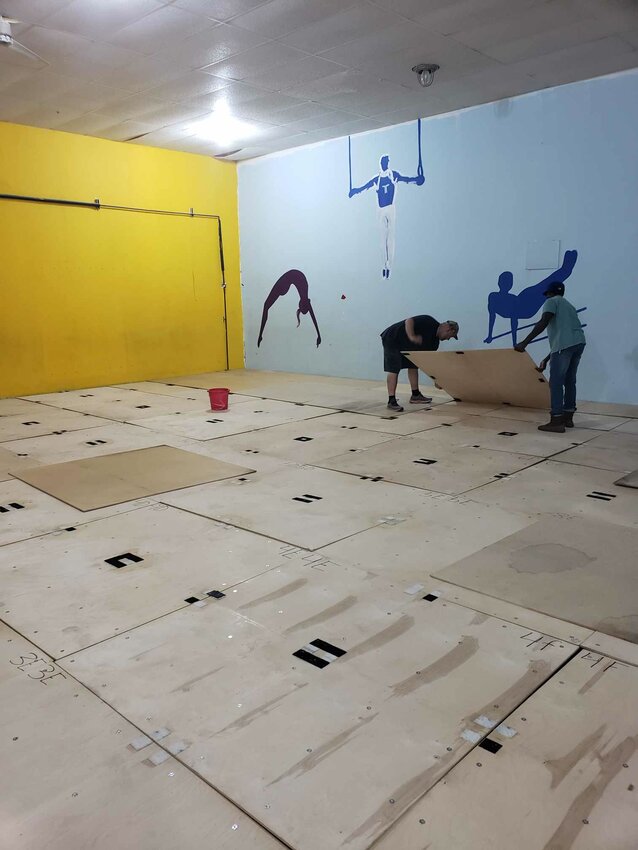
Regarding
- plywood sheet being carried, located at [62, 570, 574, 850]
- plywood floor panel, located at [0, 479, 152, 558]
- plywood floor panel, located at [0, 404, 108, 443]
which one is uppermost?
plywood floor panel, located at [0, 404, 108, 443]

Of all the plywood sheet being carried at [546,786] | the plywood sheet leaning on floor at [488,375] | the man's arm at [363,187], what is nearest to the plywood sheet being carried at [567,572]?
the plywood sheet being carried at [546,786]

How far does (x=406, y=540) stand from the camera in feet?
10.6

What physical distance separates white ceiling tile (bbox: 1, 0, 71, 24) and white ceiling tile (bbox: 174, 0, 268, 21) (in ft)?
2.52

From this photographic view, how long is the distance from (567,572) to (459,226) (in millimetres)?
5357

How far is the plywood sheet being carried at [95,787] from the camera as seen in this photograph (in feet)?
5.01

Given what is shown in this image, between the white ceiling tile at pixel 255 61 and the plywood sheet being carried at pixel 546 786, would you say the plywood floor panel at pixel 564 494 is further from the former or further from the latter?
the white ceiling tile at pixel 255 61

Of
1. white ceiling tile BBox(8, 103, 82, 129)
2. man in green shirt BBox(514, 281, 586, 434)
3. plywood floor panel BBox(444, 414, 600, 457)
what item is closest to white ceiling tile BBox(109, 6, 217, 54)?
white ceiling tile BBox(8, 103, 82, 129)

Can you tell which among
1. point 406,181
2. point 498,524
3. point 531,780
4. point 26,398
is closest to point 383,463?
point 498,524

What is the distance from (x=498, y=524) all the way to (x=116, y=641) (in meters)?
1.94

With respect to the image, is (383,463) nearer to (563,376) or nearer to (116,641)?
(563,376)

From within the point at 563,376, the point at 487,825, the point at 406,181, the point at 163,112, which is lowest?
the point at 487,825

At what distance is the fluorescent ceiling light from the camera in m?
7.23

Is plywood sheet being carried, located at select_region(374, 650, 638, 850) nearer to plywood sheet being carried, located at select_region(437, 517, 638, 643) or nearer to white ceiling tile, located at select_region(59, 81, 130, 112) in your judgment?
plywood sheet being carried, located at select_region(437, 517, 638, 643)

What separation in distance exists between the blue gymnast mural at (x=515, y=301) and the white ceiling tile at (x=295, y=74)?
2.71m
